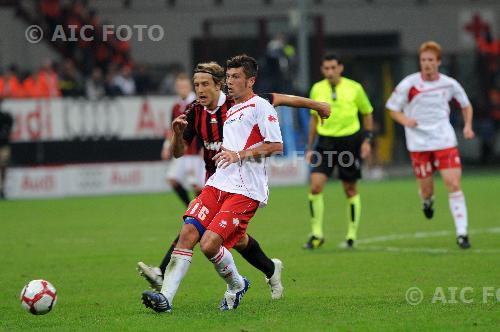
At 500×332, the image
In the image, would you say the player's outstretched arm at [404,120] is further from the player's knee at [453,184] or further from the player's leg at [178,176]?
the player's leg at [178,176]

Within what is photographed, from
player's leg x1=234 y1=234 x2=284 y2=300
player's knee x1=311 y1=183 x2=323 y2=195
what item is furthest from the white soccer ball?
player's knee x1=311 y1=183 x2=323 y2=195

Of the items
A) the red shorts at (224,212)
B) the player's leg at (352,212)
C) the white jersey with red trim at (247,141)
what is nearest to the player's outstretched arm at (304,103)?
the white jersey with red trim at (247,141)

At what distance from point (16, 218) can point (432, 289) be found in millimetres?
11315

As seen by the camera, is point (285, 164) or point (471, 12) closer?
point (285, 164)

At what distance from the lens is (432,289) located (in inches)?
405

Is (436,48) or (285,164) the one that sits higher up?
(436,48)

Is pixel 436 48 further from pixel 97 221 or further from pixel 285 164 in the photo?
pixel 285 164

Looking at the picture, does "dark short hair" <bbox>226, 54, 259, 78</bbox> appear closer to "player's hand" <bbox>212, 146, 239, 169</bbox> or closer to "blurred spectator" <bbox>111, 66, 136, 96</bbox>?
"player's hand" <bbox>212, 146, 239, 169</bbox>

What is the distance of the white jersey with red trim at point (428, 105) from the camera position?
14.1 m

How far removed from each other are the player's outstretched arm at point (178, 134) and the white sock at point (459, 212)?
5.32m

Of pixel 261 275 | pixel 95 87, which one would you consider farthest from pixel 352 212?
pixel 95 87

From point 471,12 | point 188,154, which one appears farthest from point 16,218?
point 471,12

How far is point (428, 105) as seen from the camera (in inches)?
560

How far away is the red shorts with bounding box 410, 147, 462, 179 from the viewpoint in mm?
14086
